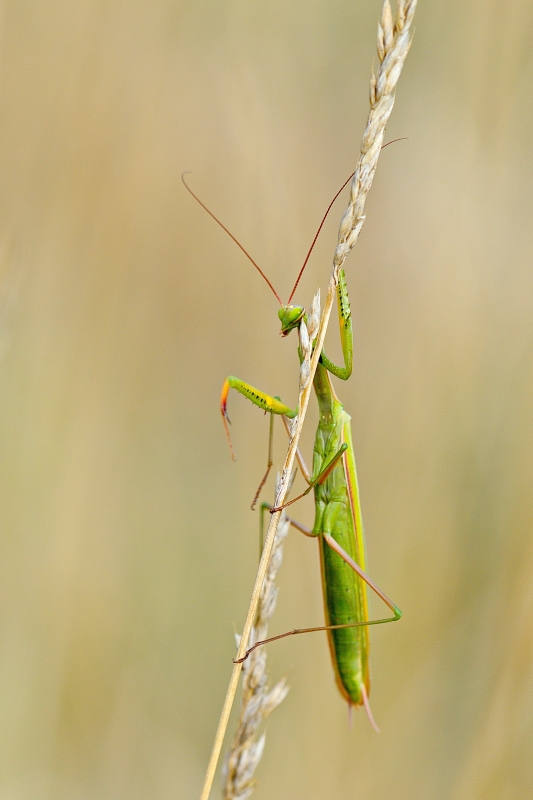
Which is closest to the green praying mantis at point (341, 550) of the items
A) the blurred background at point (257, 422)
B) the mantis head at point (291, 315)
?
the mantis head at point (291, 315)

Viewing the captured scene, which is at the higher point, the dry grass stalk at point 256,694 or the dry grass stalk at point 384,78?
the dry grass stalk at point 384,78

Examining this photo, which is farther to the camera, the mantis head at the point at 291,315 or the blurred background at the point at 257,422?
the blurred background at the point at 257,422

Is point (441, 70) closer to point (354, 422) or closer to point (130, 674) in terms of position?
point (354, 422)

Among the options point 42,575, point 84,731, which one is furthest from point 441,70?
point 84,731

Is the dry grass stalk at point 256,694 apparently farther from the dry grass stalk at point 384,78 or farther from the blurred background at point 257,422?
the blurred background at point 257,422

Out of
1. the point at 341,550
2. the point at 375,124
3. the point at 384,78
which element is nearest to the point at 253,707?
the point at 341,550

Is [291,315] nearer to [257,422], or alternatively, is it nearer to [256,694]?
[256,694]

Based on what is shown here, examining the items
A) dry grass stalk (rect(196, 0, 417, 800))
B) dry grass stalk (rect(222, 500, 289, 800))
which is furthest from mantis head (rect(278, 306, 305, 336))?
dry grass stalk (rect(222, 500, 289, 800))
